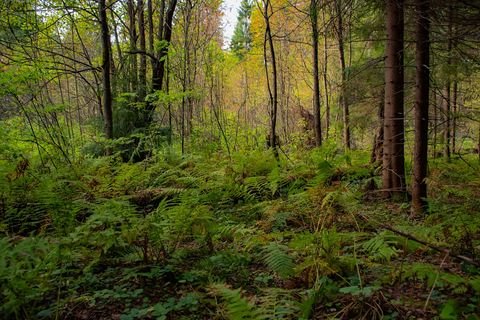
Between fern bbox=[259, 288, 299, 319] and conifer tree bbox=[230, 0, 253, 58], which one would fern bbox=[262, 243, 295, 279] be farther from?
conifer tree bbox=[230, 0, 253, 58]

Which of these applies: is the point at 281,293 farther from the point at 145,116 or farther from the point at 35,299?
the point at 145,116

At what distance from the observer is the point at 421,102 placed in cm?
378

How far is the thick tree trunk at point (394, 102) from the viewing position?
168 inches

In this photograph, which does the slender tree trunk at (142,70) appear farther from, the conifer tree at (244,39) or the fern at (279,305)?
the fern at (279,305)

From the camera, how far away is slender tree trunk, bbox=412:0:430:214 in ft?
12.3

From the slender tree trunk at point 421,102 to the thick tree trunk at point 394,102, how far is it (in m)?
0.36

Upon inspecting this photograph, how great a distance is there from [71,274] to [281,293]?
175cm

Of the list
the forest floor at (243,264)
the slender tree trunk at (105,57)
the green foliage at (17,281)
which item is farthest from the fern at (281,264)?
the slender tree trunk at (105,57)

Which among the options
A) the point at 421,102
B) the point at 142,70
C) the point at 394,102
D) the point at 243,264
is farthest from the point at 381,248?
the point at 142,70

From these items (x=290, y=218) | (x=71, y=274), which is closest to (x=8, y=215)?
(x=71, y=274)

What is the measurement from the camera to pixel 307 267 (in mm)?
2420

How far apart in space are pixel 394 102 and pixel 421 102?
0.65 meters

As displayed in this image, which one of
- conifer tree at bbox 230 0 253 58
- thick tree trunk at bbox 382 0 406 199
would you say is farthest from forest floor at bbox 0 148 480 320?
conifer tree at bbox 230 0 253 58

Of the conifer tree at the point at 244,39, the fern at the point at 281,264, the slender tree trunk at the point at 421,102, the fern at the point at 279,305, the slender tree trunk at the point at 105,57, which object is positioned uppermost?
the conifer tree at the point at 244,39
